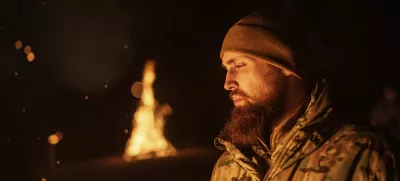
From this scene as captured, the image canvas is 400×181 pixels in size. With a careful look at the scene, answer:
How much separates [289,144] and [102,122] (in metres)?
6.88

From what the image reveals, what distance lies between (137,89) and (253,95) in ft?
19.8

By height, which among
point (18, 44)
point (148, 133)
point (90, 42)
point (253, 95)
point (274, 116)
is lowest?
point (274, 116)

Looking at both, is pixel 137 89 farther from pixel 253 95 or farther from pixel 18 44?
pixel 253 95

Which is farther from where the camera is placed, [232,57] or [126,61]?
[126,61]

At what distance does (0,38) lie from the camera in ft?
19.0

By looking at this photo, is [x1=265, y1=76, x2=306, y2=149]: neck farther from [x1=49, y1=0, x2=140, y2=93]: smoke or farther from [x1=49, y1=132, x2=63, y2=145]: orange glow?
Answer: [x1=49, y1=132, x2=63, y2=145]: orange glow

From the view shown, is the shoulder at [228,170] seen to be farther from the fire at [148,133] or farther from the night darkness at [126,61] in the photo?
the fire at [148,133]

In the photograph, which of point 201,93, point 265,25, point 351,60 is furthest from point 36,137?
point 265,25

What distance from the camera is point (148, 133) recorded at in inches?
394

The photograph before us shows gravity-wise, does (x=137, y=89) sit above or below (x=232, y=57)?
above

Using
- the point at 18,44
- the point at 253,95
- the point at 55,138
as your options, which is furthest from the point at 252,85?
the point at 55,138

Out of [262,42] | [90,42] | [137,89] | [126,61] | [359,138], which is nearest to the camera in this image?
[359,138]

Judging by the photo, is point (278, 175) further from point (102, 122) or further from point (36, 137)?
point (102, 122)

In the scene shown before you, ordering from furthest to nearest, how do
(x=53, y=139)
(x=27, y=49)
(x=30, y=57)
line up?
(x=53, y=139), (x=30, y=57), (x=27, y=49)
